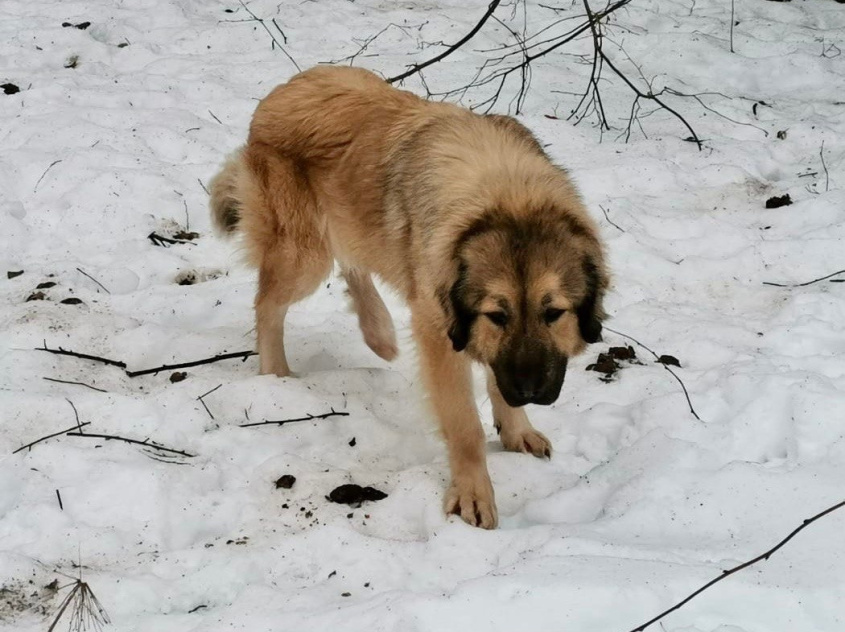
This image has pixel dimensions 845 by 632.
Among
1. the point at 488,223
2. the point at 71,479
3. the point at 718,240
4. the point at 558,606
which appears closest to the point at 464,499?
the point at 558,606

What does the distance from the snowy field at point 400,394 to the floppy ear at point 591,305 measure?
573 millimetres

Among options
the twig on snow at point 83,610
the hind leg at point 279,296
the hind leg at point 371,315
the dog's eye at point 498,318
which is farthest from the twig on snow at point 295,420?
the twig on snow at point 83,610

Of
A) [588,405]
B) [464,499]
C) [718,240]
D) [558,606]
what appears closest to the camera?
[558,606]

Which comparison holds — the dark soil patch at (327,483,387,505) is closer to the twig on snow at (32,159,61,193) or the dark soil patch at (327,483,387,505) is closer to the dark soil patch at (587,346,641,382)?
the dark soil patch at (587,346,641,382)

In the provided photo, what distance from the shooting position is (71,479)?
10.6 feet

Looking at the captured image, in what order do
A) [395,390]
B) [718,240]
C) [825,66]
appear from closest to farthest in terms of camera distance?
[395,390] < [718,240] < [825,66]

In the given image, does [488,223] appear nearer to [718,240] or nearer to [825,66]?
[718,240]

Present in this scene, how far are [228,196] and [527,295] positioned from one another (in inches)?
92.5

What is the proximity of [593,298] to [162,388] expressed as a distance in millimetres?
2124

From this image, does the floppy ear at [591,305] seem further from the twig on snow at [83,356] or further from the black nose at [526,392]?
the twig on snow at [83,356]

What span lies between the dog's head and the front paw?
0.43m

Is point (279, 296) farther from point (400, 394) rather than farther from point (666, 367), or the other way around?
point (666, 367)

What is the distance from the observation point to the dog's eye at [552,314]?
304cm

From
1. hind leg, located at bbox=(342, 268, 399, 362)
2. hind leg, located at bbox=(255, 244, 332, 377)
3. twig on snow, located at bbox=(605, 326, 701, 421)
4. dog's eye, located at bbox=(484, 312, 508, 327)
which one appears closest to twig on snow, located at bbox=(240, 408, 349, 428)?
Result: hind leg, located at bbox=(255, 244, 332, 377)
